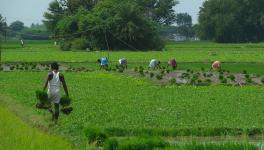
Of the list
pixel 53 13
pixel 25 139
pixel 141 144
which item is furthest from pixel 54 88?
pixel 53 13

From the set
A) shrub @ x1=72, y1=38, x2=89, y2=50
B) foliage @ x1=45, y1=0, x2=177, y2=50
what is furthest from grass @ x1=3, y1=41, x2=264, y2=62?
shrub @ x1=72, y1=38, x2=89, y2=50

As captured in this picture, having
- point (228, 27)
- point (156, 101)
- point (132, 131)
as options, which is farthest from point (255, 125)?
point (228, 27)

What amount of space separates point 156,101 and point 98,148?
8354 millimetres

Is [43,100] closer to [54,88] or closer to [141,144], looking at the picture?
[54,88]

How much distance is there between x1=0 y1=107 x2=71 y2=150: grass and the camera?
32.1 feet

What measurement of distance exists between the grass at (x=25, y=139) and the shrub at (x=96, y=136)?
0.45 meters

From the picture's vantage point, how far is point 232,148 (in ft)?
28.8

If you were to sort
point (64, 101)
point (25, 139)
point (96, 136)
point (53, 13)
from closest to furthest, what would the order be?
1. point (25, 139)
2. point (96, 136)
3. point (64, 101)
4. point (53, 13)

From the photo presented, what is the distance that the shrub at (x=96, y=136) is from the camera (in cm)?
1062

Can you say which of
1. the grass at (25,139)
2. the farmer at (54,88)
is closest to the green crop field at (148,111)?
the grass at (25,139)

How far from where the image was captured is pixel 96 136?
10750 mm

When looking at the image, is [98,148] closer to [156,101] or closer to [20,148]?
[20,148]

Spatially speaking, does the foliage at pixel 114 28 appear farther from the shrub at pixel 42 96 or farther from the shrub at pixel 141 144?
the shrub at pixel 141 144

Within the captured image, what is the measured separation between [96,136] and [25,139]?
1.21 metres
